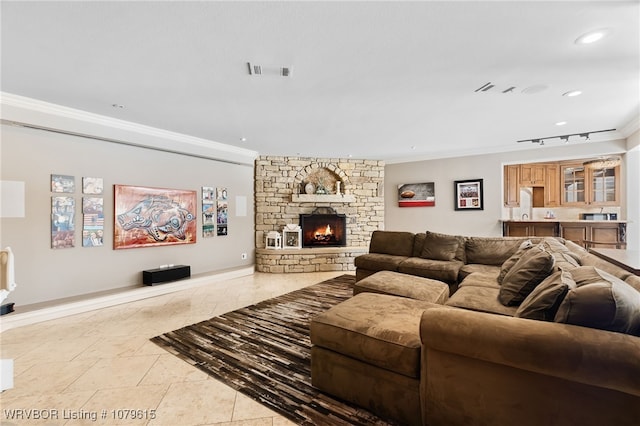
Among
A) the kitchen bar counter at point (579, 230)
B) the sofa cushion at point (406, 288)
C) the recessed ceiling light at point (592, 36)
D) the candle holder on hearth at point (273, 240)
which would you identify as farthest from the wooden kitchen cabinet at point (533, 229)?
the candle holder on hearth at point (273, 240)

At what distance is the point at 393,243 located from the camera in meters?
4.80

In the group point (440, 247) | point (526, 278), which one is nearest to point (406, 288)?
point (526, 278)

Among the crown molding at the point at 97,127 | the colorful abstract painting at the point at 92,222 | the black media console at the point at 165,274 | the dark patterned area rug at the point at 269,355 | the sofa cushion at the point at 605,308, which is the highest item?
the crown molding at the point at 97,127

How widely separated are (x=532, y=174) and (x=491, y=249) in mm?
4260

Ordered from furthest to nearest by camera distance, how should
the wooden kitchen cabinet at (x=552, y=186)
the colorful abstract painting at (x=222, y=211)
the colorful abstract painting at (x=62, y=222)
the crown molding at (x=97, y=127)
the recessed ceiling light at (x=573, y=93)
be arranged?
1. the wooden kitchen cabinet at (x=552, y=186)
2. the colorful abstract painting at (x=222, y=211)
3. the colorful abstract painting at (x=62, y=222)
4. the crown molding at (x=97, y=127)
5. the recessed ceiling light at (x=573, y=93)

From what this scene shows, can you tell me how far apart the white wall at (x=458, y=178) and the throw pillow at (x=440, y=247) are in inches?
79.9

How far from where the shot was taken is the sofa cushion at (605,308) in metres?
1.22

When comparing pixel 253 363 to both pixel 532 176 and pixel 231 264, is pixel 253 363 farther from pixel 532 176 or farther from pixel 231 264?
Result: pixel 532 176

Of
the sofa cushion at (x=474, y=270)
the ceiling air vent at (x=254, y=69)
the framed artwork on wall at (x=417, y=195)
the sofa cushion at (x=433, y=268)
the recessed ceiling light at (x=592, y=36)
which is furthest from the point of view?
the framed artwork on wall at (x=417, y=195)

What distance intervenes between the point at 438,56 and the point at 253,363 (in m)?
2.94

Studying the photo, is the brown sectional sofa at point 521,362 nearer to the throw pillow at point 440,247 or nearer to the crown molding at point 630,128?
the throw pillow at point 440,247

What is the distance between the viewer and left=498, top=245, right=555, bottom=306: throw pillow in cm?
204

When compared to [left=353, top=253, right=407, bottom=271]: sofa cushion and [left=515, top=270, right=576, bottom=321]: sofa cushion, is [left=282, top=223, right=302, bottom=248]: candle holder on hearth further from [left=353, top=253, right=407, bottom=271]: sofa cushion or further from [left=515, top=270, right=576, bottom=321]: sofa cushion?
[left=515, top=270, right=576, bottom=321]: sofa cushion

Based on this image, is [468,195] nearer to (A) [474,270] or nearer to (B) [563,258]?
(A) [474,270]
